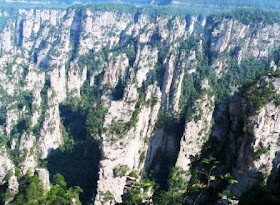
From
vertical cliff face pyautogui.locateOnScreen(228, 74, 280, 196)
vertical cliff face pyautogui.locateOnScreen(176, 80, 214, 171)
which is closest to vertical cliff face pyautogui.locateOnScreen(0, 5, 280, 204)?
vertical cliff face pyautogui.locateOnScreen(176, 80, 214, 171)

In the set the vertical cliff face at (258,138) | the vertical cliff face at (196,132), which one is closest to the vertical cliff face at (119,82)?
the vertical cliff face at (196,132)

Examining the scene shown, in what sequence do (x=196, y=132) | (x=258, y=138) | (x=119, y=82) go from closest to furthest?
1. (x=258, y=138)
2. (x=196, y=132)
3. (x=119, y=82)

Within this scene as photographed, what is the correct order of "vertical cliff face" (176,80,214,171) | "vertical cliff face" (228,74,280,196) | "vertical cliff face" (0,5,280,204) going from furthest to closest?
"vertical cliff face" (0,5,280,204), "vertical cliff face" (176,80,214,171), "vertical cliff face" (228,74,280,196)

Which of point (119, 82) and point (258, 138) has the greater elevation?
point (258, 138)

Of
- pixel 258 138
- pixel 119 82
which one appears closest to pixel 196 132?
pixel 258 138

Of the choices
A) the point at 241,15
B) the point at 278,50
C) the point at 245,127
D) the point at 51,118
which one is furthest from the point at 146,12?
the point at 245,127

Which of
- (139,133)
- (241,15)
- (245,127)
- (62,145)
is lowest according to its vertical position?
(62,145)

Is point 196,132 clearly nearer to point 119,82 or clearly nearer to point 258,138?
point 258,138

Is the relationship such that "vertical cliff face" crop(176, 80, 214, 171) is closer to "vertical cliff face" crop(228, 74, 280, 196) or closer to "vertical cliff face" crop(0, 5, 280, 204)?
"vertical cliff face" crop(0, 5, 280, 204)

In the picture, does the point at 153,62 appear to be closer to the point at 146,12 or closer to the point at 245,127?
the point at 245,127
